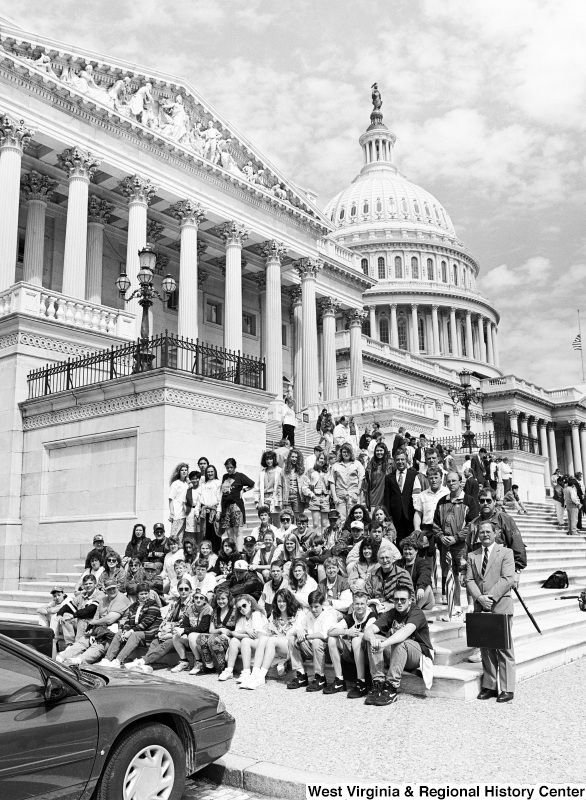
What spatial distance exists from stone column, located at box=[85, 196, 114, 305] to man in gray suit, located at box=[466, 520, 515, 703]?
2881 cm

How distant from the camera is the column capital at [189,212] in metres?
36.6

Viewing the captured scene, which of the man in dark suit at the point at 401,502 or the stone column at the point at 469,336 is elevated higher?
the stone column at the point at 469,336

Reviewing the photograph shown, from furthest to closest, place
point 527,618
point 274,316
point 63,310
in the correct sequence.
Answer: point 274,316
point 63,310
point 527,618

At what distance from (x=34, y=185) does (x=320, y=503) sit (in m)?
24.6

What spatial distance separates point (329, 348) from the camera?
150 ft

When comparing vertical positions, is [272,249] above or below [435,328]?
below

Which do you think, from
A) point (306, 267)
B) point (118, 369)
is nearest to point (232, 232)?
point (306, 267)

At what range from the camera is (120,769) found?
541 centimetres

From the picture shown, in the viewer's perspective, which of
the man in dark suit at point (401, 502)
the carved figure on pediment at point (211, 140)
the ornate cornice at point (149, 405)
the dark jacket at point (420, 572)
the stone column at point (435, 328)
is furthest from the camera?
the stone column at point (435, 328)

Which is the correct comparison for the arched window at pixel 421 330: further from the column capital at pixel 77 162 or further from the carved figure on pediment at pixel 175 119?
the column capital at pixel 77 162

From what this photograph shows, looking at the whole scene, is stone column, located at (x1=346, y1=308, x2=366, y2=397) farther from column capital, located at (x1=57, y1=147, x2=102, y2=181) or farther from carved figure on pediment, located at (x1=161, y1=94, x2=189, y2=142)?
column capital, located at (x1=57, y1=147, x2=102, y2=181)

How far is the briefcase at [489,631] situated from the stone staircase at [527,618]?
1.72 feet

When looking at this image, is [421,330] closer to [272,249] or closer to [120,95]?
[272,249]

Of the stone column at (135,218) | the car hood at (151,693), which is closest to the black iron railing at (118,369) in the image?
the stone column at (135,218)
